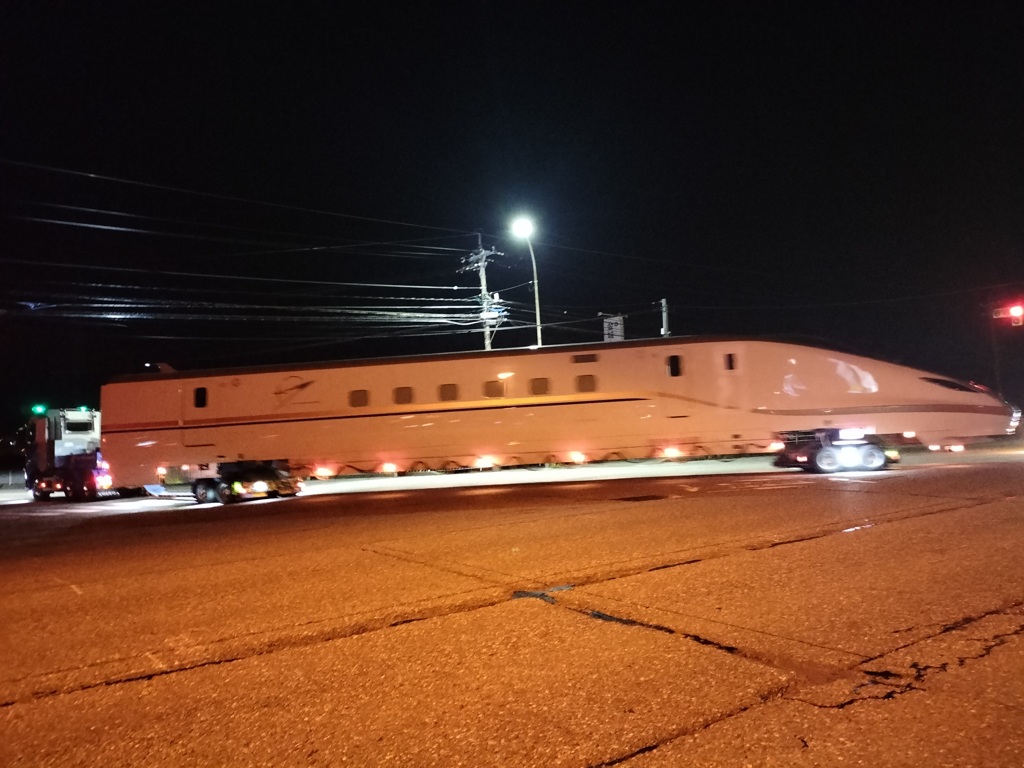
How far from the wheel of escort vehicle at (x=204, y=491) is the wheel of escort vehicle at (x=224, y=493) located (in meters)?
0.22

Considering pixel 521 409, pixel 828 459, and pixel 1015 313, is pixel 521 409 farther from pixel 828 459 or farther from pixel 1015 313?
pixel 1015 313

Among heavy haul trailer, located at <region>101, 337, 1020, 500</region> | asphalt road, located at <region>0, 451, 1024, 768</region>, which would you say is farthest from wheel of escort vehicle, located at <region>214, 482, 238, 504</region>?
asphalt road, located at <region>0, 451, 1024, 768</region>

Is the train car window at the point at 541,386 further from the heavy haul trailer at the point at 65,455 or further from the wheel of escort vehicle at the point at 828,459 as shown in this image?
the heavy haul trailer at the point at 65,455

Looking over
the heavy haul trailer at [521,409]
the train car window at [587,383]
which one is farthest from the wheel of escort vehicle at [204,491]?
the train car window at [587,383]

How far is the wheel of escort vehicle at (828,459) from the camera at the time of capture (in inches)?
722

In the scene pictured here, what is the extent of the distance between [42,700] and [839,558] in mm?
7207

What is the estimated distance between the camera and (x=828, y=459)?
18.4 m

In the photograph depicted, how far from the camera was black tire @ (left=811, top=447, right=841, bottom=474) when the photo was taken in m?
18.3

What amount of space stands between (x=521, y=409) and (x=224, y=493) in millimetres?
8377

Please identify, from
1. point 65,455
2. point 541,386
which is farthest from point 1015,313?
point 65,455

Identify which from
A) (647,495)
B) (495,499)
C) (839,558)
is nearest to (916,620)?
(839,558)

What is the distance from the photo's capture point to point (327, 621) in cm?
670

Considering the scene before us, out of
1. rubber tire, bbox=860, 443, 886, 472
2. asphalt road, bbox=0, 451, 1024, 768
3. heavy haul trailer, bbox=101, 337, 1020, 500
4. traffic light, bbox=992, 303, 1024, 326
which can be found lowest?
asphalt road, bbox=0, 451, 1024, 768

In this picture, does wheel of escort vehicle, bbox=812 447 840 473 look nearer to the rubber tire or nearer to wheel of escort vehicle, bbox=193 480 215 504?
the rubber tire
